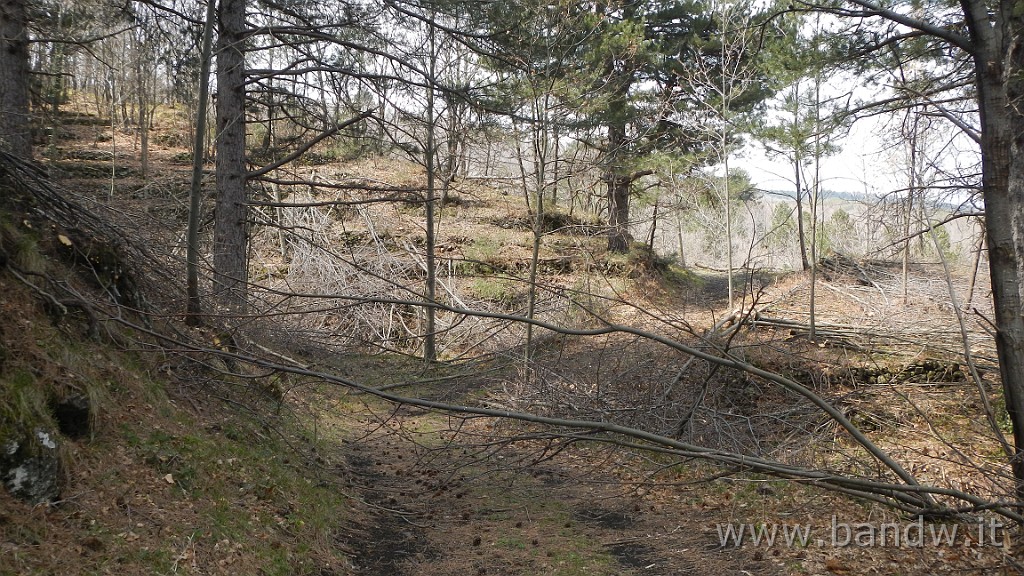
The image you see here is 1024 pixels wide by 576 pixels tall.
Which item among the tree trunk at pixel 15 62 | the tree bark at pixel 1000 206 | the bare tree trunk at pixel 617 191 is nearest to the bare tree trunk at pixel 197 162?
the tree trunk at pixel 15 62

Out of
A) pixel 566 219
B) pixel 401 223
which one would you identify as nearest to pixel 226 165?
pixel 401 223

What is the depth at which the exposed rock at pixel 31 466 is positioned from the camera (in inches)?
134

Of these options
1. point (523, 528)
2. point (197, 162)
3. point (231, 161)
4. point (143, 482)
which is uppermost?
point (231, 161)

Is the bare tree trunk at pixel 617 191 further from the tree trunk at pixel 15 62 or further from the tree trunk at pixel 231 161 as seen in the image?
the tree trunk at pixel 15 62

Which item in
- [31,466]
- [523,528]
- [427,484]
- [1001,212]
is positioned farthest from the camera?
[427,484]

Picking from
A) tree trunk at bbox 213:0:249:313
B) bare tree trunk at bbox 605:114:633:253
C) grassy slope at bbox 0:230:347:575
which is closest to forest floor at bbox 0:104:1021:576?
grassy slope at bbox 0:230:347:575

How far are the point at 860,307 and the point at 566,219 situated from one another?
28.6 ft

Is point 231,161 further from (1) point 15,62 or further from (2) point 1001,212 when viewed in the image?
(2) point 1001,212

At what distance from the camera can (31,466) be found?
3496mm

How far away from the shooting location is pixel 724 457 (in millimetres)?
3494

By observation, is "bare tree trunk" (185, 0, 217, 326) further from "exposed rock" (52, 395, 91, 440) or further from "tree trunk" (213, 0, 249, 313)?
"exposed rock" (52, 395, 91, 440)

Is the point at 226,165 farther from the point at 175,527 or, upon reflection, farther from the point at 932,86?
the point at 932,86

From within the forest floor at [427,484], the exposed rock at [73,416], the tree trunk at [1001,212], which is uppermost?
the tree trunk at [1001,212]

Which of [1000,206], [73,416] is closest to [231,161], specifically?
[73,416]
